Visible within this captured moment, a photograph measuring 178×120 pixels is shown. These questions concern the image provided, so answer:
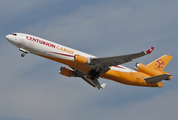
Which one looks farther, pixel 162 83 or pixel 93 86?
pixel 93 86

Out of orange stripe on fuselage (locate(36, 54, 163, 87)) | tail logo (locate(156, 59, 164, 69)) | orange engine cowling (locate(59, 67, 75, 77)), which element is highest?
tail logo (locate(156, 59, 164, 69))

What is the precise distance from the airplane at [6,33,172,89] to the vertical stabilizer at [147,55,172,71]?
1440 mm

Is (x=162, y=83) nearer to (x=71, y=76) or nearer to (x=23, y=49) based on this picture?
(x=71, y=76)

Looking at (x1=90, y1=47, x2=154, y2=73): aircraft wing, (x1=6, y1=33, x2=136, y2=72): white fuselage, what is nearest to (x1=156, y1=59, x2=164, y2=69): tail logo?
(x1=90, y1=47, x2=154, y2=73): aircraft wing

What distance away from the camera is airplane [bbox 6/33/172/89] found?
42688 mm

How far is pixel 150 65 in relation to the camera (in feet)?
169

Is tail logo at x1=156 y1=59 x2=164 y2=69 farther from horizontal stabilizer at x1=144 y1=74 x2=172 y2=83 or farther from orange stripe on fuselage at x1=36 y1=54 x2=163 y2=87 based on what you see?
horizontal stabilizer at x1=144 y1=74 x2=172 y2=83

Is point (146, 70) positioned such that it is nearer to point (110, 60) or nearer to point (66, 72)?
point (110, 60)

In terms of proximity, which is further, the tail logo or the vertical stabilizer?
the tail logo

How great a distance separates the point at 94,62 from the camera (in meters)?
43.7

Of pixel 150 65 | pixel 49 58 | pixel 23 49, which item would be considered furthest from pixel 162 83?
pixel 23 49

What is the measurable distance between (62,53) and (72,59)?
5.94 ft

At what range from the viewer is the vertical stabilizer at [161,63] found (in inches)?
2029

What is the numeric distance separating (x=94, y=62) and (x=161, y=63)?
596 inches
